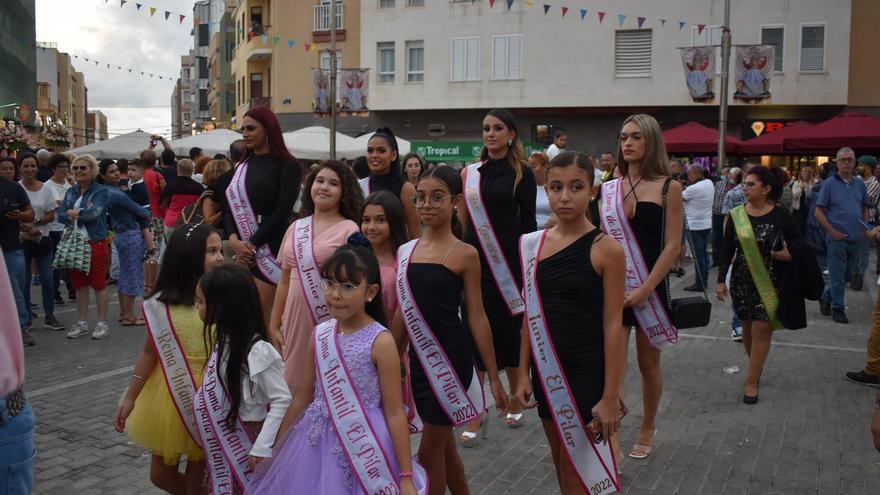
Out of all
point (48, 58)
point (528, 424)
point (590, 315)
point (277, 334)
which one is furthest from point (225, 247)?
point (48, 58)

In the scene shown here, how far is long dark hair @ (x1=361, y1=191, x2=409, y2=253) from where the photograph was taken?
13.6ft

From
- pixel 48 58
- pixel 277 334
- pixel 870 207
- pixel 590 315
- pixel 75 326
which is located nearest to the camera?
pixel 590 315

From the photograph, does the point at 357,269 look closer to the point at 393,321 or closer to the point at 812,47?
the point at 393,321

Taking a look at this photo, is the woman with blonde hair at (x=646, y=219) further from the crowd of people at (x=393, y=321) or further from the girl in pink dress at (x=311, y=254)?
the girl in pink dress at (x=311, y=254)

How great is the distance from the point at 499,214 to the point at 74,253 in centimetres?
541

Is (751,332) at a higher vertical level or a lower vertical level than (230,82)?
lower

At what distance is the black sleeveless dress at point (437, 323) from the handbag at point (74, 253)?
6.01m

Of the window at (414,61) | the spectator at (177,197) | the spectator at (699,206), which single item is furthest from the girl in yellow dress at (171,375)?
the window at (414,61)

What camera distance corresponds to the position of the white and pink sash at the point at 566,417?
3.46m

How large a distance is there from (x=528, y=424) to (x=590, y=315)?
2510 millimetres

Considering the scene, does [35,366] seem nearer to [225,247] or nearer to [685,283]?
[225,247]

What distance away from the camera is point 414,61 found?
32.2 meters

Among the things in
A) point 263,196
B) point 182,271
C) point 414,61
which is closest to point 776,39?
point 414,61

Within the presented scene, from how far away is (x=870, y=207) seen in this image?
34.2ft
